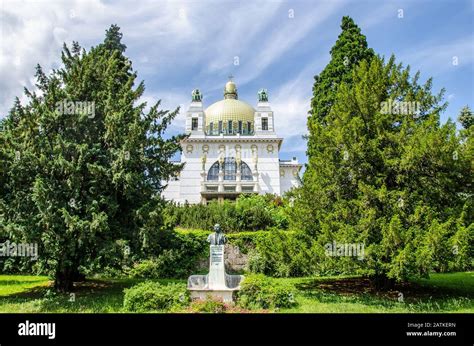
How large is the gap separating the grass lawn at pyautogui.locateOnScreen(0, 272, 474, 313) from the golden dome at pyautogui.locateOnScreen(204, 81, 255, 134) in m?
48.2

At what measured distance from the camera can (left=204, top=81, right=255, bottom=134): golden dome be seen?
64.4 meters

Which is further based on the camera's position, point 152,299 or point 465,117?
point 465,117

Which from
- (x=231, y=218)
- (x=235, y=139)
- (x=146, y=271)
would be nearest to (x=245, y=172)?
(x=235, y=139)

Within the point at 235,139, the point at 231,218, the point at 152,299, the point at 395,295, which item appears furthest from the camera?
the point at 235,139

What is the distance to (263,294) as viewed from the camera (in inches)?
453

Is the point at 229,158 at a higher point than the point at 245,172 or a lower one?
higher

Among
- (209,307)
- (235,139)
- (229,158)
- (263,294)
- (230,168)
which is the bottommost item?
(209,307)

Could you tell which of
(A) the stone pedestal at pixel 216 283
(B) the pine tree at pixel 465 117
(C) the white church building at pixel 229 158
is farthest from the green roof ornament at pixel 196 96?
(A) the stone pedestal at pixel 216 283

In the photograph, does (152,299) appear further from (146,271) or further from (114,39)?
(114,39)

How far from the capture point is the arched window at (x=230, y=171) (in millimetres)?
59438

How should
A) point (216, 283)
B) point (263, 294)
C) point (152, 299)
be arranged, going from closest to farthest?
1. point (152, 299)
2. point (263, 294)
3. point (216, 283)

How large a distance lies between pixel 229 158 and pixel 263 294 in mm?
49130
